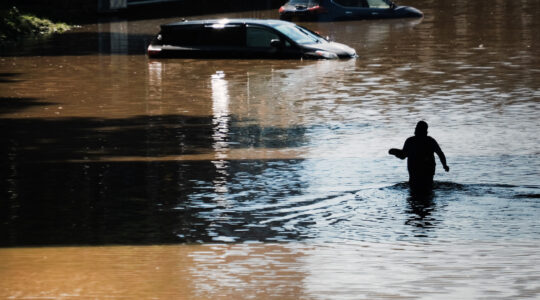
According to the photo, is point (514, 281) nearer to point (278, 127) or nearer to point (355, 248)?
point (355, 248)

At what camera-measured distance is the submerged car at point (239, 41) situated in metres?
31.2

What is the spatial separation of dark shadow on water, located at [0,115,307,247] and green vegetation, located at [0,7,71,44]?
17.2 meters

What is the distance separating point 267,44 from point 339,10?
12443mm

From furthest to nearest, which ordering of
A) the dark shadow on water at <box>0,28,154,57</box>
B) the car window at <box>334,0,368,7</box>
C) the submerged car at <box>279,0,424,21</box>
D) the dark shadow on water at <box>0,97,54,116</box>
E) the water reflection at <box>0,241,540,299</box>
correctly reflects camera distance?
the car window at <box>334,0,368,7</box>
the submerged car at <box>279,0,424,21</box>
the dark shadow on water at <box>0,28,154,57</box>
the dark shadow on water at <box>0,97,54,116</box>
the water reflection at <box>0,241,540,299</box>

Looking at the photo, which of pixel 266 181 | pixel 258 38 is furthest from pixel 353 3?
pixel 266 181

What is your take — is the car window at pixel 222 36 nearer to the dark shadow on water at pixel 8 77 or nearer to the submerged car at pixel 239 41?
the submerged car at pixel 239 41

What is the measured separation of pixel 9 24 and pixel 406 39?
1294 centimetres

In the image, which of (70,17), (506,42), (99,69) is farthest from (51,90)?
(70,17)

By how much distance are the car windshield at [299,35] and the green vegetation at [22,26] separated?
10.1 metres

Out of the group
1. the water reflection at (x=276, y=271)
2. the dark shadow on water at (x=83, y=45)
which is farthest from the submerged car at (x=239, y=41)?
the water reflection at (x=276, y=271)

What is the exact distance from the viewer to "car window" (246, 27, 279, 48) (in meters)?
31.7

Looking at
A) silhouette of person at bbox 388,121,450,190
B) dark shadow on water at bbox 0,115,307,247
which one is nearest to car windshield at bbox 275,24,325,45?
dark shadow on water at bbox 0,115,307,247

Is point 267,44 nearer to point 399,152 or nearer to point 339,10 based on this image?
point 339,10

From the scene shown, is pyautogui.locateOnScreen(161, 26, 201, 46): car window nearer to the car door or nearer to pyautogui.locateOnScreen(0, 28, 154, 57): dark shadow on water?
the car door
